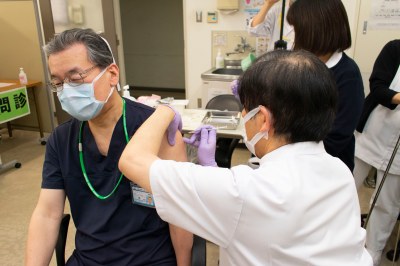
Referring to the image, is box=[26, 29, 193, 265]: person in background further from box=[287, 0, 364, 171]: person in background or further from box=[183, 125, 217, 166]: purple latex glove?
box=[287, 0, 364, 171]: person in background

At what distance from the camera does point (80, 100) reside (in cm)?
116

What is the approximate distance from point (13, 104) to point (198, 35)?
2.09 metres

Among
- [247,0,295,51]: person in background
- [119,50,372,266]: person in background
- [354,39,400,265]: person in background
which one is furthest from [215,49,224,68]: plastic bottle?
[119,50,372,266]: person in background

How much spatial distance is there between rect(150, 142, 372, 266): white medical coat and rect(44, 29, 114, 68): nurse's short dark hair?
0.54 meters

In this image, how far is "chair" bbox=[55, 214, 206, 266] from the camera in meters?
1.20

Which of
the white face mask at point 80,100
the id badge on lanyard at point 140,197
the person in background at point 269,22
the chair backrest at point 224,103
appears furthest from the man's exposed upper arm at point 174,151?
the person in background at point 269,22

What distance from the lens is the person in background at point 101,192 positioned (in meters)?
1.20

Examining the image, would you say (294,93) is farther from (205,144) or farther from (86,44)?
(86,44)

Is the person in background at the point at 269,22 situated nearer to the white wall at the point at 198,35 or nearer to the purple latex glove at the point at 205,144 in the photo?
the white wall at the point at 198,35

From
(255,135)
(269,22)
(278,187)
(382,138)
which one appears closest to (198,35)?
(269,22)

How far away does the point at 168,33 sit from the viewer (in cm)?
611

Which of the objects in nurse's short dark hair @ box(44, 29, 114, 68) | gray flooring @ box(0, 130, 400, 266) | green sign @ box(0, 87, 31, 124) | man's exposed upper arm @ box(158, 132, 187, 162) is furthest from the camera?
green sign @ box(0, 87, 31, 124)

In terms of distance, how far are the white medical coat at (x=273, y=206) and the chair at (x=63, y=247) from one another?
42cm

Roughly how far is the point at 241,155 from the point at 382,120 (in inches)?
79.3
